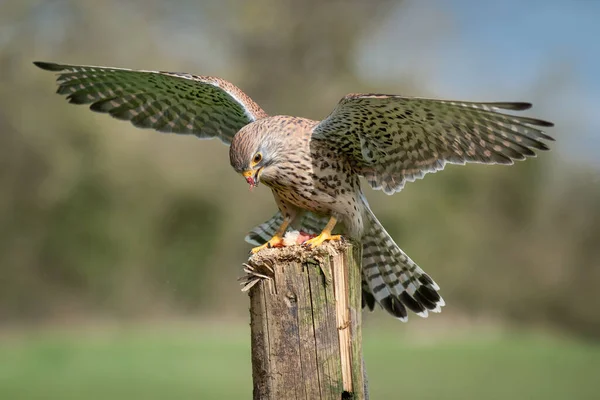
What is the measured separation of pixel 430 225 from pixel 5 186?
755 centimetres

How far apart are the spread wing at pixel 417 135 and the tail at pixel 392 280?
0.32 meters

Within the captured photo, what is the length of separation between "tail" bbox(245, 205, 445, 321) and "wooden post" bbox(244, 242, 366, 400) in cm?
106

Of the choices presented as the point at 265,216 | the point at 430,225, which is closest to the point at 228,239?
the point at 265,216

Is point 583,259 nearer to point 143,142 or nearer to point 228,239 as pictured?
point 228,239

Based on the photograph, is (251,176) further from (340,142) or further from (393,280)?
(393,280)

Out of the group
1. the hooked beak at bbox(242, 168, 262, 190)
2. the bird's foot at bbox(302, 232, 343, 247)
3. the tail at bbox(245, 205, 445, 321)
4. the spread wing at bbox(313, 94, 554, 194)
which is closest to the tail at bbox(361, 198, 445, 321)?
the tail at bbox(245, 205, 445, 321)

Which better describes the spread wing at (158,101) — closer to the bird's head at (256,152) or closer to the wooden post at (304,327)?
the bird's head at (256,152)

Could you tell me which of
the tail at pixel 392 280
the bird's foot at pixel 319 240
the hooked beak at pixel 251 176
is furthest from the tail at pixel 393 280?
the hooked beak at pixel 251 176

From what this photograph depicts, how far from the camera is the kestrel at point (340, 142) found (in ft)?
12.3

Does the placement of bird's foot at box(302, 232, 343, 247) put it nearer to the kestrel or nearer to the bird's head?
the kestrel

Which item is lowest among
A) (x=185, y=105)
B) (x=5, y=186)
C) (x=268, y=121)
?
(x=268, y=121)

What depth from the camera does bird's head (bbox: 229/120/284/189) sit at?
12.3ft

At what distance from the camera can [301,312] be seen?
10.5 feet

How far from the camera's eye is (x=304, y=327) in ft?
10.5
